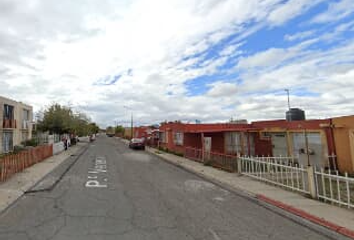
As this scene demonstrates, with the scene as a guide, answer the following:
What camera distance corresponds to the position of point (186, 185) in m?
11.4

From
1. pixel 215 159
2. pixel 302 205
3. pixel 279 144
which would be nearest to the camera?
pixel 302 205

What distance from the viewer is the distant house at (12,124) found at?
95.8 ft

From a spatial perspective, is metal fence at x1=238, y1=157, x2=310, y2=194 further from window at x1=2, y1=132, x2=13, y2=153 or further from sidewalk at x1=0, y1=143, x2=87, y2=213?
window at x1=2, y1=132, x2=13, y2=153

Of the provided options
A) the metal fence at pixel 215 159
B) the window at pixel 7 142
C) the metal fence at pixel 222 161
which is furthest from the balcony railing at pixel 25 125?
the metal fence at pixel 222 161

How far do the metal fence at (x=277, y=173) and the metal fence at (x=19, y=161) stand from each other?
422 inches

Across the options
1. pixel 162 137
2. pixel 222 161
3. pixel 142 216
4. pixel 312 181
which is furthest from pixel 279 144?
pixel 162 137

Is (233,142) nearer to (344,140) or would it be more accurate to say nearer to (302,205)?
(344,140)

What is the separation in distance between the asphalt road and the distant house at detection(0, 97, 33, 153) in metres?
23.4

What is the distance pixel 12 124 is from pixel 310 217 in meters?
33.0

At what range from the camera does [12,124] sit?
31.3 m

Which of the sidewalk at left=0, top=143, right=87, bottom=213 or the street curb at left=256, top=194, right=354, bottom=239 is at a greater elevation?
the sidewalk at left=0, top=143, right=87, bottom=213

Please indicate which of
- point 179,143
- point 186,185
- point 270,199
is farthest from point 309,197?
point 179,143

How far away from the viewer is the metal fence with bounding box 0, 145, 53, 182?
12.0 meters

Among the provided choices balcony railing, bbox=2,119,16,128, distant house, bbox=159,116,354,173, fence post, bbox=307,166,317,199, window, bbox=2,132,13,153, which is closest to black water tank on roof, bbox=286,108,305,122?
distant house, bbox=159,116,354,173
